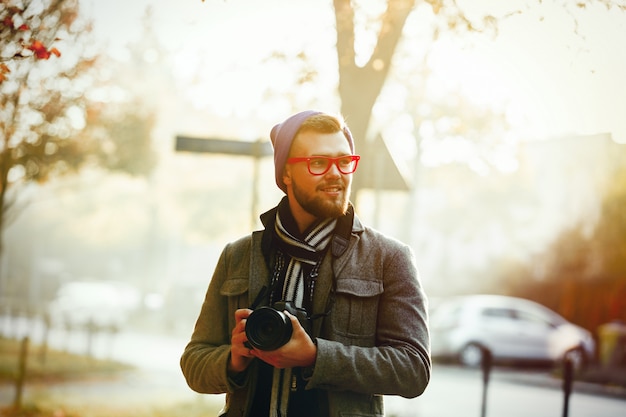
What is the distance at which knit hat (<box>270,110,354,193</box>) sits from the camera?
8.70 ft

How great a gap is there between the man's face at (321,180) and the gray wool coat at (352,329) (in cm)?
15

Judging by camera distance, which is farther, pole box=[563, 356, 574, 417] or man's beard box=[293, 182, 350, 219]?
pole box=[563, 356, 574, 417]

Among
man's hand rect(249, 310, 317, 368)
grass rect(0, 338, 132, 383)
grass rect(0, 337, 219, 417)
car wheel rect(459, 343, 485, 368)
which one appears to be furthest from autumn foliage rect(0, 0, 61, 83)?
car wheel rect(459, 343, 485, 368)

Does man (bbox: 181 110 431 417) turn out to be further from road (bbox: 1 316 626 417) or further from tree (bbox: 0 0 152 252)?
road (bbox: 1 316 626 417)

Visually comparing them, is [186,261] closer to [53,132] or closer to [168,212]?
[168,212]

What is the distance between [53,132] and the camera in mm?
12305

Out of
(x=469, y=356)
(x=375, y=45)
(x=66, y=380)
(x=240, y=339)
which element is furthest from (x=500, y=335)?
(x=240, y=339)

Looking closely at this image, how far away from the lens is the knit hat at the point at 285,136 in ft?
8.70

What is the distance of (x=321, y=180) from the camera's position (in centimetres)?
258

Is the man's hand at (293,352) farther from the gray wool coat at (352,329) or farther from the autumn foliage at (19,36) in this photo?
the autumn foliage at (19,36)

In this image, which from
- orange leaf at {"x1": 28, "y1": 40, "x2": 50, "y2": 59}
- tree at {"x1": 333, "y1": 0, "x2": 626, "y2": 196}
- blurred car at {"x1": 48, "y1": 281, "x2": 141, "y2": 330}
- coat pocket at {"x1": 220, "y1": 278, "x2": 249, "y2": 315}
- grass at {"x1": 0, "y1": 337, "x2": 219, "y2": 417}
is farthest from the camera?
blurred car at {"x1": 48, "y1": 281, "x2": 141, "y2": 330}

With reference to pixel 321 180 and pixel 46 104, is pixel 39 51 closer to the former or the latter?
pixel 321 180

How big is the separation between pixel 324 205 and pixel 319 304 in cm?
32

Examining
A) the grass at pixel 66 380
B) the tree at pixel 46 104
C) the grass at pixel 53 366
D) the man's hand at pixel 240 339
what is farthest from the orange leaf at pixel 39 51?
the grass at pixel 53 366
